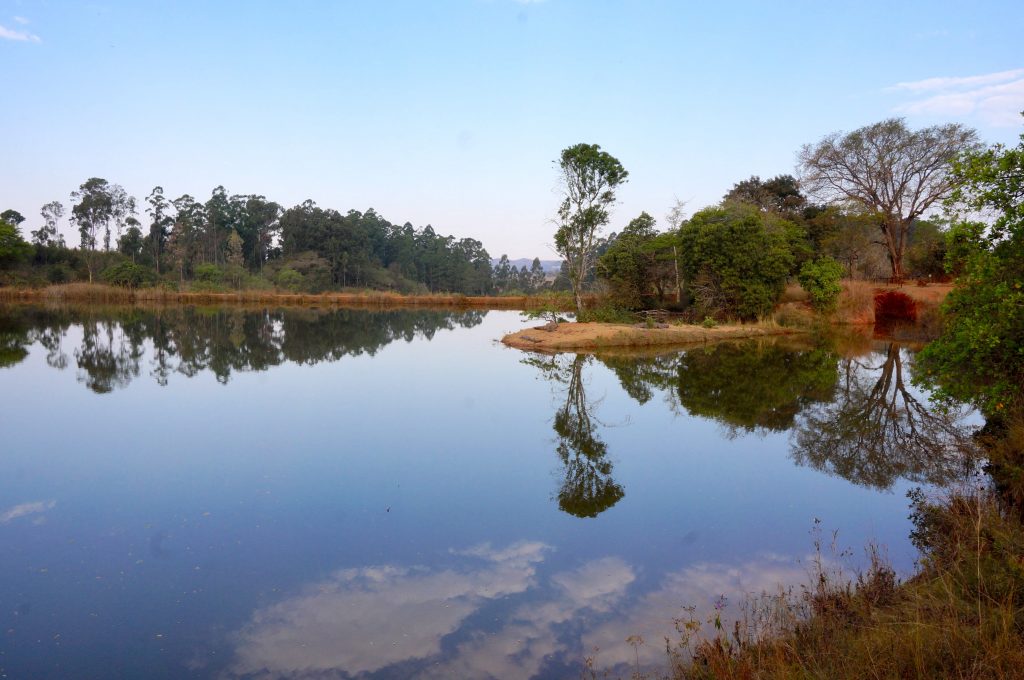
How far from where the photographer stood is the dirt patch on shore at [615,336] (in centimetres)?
2397

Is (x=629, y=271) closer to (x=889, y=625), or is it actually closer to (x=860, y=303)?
(x=860, y=303)

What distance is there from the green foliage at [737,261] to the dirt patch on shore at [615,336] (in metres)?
2.00

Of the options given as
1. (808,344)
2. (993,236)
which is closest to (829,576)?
(993,236)

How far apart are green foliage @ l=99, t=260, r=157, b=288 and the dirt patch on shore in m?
44.1

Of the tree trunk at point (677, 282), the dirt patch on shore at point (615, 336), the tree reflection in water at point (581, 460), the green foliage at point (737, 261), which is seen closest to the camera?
the tree reflection in water at point (581, 460)

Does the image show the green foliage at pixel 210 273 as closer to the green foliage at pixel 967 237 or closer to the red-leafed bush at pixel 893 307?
the red-leafed bush at pixel 893 307

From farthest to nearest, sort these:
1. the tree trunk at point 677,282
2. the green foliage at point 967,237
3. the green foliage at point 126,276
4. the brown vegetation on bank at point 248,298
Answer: the green foliage at point 126,276 → the brown vegetation on bank at point 248,298 → the tree trunk at point 677,282 → the green foliage at point 967,237

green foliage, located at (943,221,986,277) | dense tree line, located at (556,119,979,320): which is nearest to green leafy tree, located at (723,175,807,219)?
dense tree line, located at (556,119,979,320)

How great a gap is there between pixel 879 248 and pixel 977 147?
33.0 ft

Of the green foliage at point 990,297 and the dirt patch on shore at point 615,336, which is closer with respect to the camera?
the green foliage at point 990,297

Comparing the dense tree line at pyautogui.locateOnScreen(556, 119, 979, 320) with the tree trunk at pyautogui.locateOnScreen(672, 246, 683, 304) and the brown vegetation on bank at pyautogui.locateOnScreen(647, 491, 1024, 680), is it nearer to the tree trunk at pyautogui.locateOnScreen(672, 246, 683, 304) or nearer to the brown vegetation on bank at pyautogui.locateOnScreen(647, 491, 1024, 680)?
the tree trunk at pyautogui.locateOnScreen(672, 246, 683, 304)

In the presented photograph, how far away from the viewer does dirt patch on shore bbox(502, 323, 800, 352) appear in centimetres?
2397

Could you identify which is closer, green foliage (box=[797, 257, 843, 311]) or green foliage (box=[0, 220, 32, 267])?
green foliage (box=[797, 257, 843, 311])

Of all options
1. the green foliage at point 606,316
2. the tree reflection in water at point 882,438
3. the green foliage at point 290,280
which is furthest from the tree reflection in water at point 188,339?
the green foliage at point 290,280
